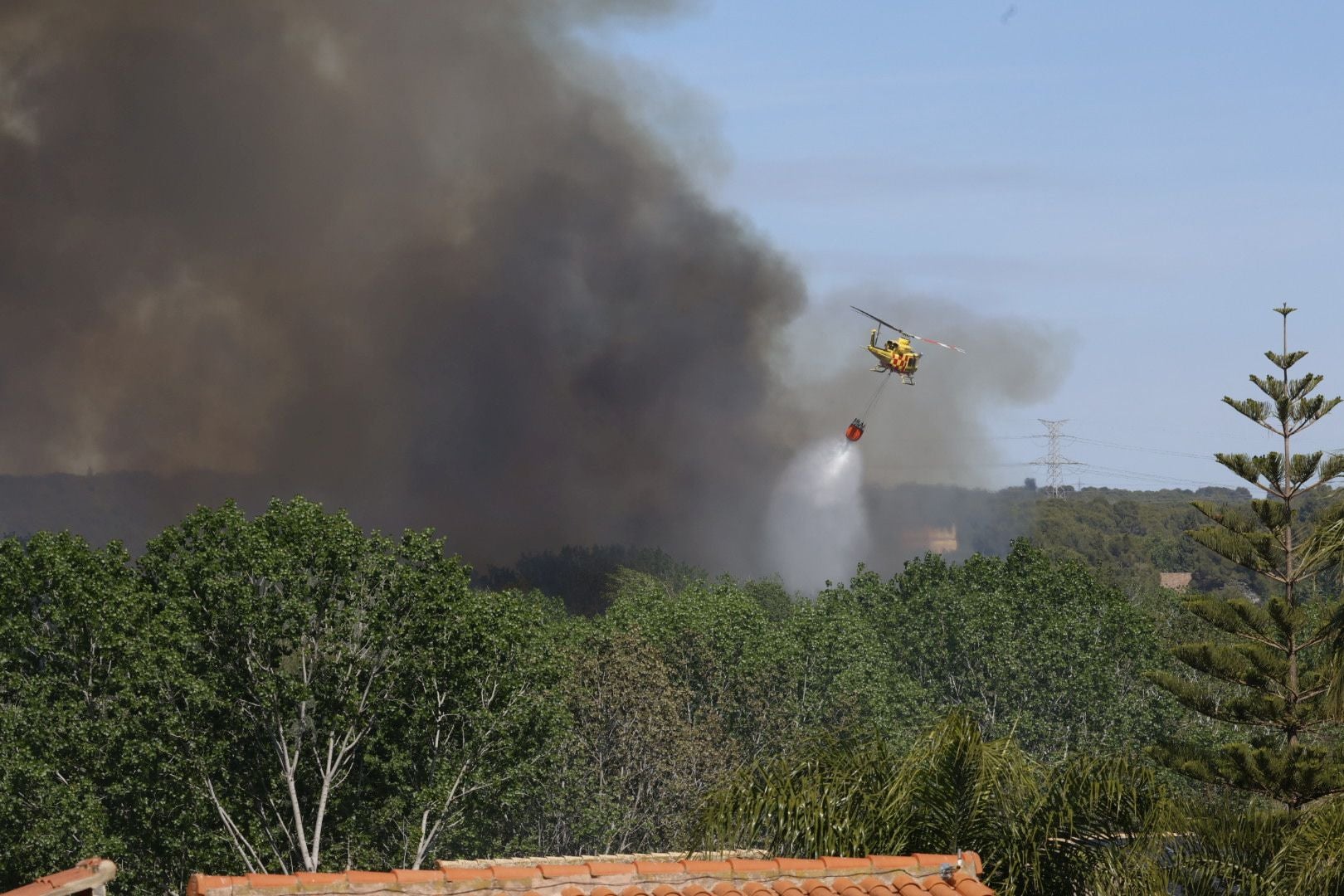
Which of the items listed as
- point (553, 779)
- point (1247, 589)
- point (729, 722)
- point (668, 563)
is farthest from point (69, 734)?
point (1247, 589)

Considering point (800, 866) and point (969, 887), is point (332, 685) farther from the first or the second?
point (969, 887)

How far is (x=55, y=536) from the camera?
113ft

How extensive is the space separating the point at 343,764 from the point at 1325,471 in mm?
20175

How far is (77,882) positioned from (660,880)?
14.1 feet

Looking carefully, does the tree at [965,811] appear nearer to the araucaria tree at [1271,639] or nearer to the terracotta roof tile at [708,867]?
the terracotta roof tile at [708,867]

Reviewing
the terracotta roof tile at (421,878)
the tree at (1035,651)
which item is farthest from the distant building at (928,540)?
the terracotta roof tile at (421,878)

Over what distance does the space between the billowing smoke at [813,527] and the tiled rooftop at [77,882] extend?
376ft

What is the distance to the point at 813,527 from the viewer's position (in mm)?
128500

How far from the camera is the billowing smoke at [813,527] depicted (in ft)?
418

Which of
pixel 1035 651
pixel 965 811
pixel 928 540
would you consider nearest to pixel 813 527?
pixel 928 540

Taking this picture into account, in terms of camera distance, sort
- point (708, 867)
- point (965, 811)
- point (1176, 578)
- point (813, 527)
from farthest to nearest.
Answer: point (1176, 578) → point (813, 527) → point (965, 811) → point (708, 867)

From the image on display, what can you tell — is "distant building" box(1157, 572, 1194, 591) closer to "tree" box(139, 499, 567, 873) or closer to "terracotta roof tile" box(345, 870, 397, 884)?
"tree" box(139, 499, 567, 873)

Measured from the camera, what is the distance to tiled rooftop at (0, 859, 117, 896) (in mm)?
11508

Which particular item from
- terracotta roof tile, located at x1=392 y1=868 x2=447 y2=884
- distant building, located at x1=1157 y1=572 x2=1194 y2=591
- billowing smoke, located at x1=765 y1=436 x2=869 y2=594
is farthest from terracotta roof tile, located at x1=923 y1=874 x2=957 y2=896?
distant building, located at x1=1157 y1=572 x2=1194 y2=591
